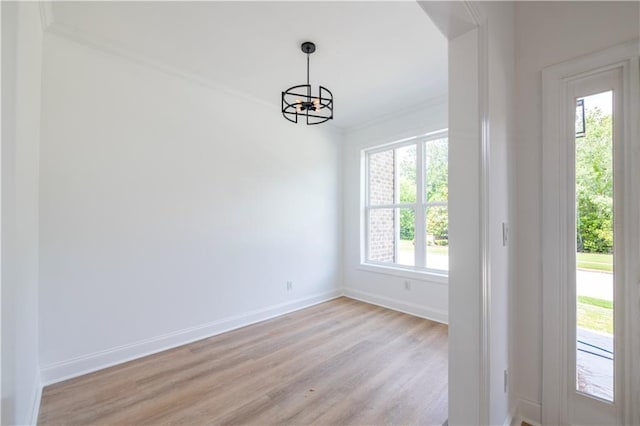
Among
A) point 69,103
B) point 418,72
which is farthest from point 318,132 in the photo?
point 69,103

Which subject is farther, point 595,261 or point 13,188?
point 595,261

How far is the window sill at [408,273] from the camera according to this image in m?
3.48

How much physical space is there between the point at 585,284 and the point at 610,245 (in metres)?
0.25

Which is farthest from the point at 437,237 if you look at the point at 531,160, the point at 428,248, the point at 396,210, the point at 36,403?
the point at 36,403

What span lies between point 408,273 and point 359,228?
3.57 ft

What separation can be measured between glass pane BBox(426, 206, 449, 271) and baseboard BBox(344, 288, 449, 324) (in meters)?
0.58

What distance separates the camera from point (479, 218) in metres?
1.29

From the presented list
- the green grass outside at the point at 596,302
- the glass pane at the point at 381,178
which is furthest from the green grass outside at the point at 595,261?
the glass pane at the point at 381,178

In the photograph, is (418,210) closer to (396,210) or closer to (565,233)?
(396,210)

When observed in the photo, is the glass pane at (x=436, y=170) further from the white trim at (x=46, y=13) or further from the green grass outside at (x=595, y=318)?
the white trim at (x=46, y=13)

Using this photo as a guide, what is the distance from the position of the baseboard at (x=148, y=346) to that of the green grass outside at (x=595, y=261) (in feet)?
10.4

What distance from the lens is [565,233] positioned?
1585 mm

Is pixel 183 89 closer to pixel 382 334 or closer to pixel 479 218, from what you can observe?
pixel 479 218

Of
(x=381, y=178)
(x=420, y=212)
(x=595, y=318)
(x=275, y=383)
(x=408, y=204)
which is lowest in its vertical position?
(x=275, y=383)
